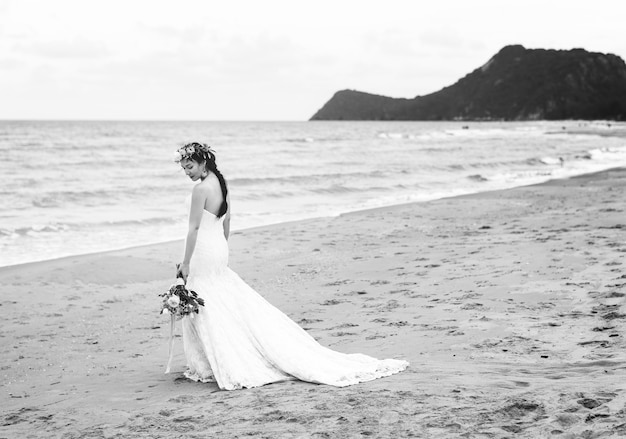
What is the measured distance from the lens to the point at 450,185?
26328 millimetres

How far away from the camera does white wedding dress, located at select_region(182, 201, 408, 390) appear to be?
5449 mm

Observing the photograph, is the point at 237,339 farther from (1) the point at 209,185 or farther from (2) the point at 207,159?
(2) the point at 207,159

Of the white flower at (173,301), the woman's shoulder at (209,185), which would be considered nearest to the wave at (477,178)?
the woman's shoulder at (209,185)

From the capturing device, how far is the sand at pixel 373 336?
4352mm

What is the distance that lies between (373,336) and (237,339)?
1.61 meters

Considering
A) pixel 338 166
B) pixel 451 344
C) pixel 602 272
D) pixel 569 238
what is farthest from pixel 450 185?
pixel 451 344

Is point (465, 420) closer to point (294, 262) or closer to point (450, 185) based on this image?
point (294, 262)

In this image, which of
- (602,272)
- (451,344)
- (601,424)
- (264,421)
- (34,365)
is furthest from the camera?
(602,272)

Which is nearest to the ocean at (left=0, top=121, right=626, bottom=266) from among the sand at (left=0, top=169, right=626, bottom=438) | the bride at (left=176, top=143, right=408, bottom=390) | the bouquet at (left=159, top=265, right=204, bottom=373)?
the bride at (left=176, top=143, right=408, bottom=390)

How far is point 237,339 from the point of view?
18.5 ft

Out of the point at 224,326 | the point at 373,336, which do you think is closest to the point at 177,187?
the point at 373,336

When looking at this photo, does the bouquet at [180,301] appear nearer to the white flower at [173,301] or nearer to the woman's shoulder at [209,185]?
the white flower at [173,301]

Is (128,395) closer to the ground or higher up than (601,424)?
closer to the ground

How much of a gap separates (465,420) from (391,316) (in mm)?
3259
